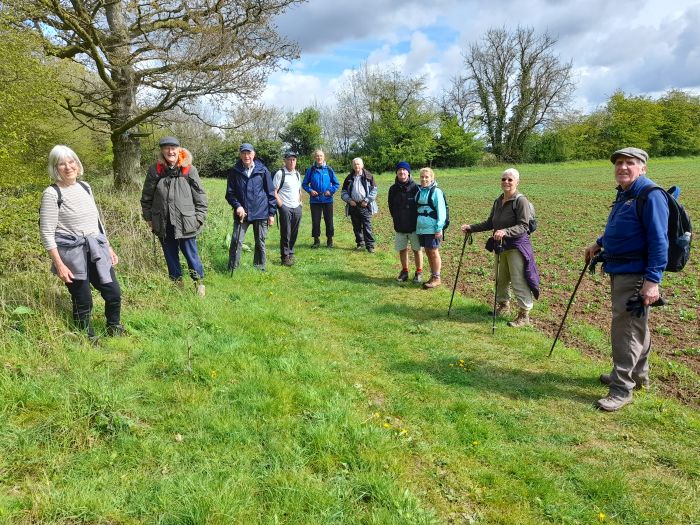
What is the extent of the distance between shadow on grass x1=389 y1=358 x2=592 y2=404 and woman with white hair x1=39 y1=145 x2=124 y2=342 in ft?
10.4

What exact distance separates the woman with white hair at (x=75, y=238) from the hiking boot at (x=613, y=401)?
193 inches

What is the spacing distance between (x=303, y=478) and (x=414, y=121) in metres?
47.5

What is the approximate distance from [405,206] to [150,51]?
10.4 meters


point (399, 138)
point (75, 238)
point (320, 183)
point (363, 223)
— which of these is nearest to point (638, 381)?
point (75, 238)

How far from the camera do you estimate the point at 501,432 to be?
3734 mm

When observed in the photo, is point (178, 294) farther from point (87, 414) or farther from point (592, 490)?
point (592, 490)

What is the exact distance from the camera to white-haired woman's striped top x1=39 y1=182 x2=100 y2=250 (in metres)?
4.00

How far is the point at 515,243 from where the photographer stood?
19.7 ft

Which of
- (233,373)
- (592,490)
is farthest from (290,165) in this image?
(592,490)

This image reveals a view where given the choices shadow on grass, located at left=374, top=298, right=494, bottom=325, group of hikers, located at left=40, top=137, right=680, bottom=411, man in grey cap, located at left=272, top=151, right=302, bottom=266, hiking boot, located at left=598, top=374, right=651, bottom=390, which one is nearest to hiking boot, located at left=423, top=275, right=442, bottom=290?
group of hikers, located at left=40, top=137, right=680, bottom=411

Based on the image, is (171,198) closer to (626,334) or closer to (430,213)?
(430,213)

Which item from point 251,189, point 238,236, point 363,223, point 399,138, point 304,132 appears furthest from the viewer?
point 399,138

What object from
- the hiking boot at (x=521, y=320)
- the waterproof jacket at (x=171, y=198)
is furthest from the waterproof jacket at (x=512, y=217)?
the waterproof jacket at (x=171, y=198)

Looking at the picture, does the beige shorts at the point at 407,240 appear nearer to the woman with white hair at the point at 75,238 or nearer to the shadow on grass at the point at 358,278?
the shadow on grass at the point at 358,278
